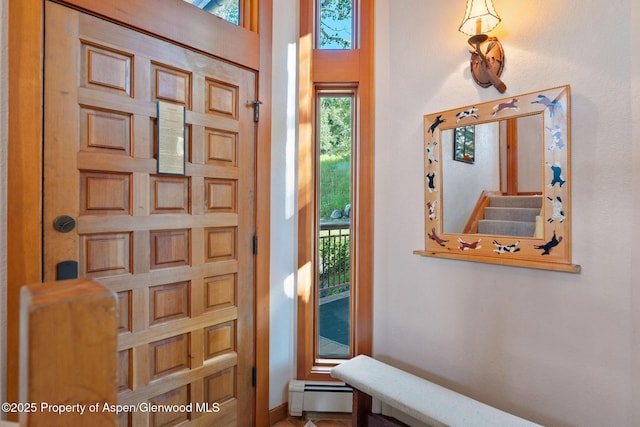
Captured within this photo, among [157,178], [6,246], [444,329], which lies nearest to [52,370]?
[6,246]

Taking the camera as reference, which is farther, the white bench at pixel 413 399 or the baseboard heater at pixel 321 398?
the baseboard heater at pixel 321 398

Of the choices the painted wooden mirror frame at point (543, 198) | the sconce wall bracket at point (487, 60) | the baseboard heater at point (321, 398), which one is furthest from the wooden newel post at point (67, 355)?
the baseboard heater at point (321, 398)

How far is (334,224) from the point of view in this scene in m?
2.13

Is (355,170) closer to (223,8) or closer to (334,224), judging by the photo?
(334,224)

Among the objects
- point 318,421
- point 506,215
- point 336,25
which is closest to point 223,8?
point 336,25

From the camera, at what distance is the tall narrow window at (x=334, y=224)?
6.93ft

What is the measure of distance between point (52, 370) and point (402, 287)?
1.75 m

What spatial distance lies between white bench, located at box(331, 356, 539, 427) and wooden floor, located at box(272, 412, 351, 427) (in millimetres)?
288

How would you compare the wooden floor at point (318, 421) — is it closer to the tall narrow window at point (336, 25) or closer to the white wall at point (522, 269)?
the white wall at point (522, 269)

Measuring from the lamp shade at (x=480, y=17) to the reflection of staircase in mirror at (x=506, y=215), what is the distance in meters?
0.74

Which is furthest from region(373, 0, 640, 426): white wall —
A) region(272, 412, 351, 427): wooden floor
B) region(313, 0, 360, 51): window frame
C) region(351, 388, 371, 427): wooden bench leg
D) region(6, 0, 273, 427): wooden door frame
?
region(6, 0, 273, 427): wooden door frame

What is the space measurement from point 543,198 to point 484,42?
77 centimetres

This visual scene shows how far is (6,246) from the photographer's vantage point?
113cm

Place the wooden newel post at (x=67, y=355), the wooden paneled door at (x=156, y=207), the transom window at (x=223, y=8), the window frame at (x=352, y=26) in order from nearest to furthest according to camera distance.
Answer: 1. the wooden newel post at (x=67, y=355)
2. the wooden paneled door at (x=156, y=207)
3. the transom window at (x=223, y=8)
4. the window frame at (x=352, y=26)
